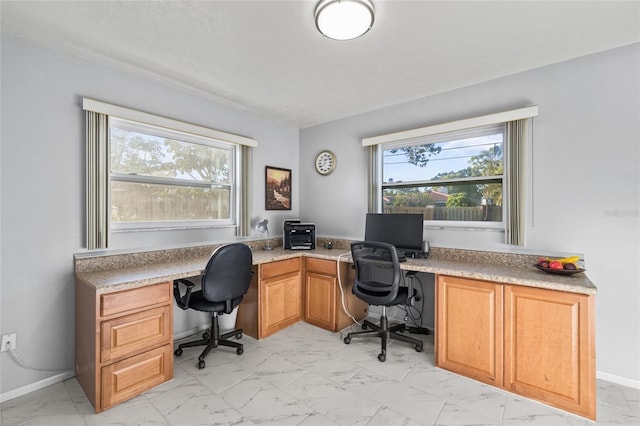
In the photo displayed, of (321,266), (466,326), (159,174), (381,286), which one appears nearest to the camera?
(466,326)

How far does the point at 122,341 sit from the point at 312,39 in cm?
244

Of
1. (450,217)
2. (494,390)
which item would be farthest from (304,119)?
(494,390)

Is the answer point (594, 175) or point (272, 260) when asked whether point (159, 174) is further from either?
point (594, 175)

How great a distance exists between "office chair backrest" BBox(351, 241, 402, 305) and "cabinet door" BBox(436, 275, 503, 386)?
14.4 inches

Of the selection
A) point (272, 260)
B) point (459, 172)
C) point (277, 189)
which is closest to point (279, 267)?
point (272, 260)

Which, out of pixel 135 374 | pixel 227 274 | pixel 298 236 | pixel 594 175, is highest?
pixel 594 175

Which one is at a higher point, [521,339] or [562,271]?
[562,271]

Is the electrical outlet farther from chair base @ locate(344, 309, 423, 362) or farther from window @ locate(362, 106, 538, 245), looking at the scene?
window @ locate(362, 106, 538, 245)

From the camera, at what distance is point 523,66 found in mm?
2408

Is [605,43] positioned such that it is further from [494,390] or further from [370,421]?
[370,421]

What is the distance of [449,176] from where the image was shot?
3.00 metres

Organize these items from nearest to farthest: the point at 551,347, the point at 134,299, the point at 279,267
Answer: the point at 551,347
the point at 134,299
the point at 279,267

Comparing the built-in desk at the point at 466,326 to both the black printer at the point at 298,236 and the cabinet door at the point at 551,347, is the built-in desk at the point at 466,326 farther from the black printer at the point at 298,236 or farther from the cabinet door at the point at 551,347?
the black printer at the point at 298,236

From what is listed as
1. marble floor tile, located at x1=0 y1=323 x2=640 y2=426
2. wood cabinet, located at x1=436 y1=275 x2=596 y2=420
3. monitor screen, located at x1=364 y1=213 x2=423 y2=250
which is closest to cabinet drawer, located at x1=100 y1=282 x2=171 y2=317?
marble floor tile, located at x1=0 y1=323 x2=640 y2=426
